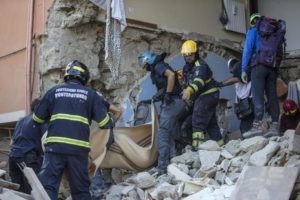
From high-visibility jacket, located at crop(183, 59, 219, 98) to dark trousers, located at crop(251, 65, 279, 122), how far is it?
24.6 inches

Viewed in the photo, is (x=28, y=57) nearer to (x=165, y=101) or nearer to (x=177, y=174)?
(x=165, y=101)

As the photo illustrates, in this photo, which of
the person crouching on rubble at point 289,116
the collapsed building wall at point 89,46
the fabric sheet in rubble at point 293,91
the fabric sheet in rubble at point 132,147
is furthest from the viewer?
the fabric sheet in rubble at point 293,91

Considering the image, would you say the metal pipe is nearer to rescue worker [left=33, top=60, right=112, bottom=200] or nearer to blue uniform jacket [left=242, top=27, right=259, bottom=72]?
rescue worker [left=33, top=60, right=112, bottom=200]

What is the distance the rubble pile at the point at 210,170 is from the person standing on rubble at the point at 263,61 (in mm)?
407

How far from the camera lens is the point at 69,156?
5.97m

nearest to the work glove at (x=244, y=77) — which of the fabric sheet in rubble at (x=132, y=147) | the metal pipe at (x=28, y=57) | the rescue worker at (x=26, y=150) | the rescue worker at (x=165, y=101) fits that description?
the rescue worker at (x=165, y=101)

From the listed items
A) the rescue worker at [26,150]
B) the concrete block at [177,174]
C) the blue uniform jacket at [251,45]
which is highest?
the blue uniform jacket at [251,45]

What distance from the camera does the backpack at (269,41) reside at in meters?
7.88

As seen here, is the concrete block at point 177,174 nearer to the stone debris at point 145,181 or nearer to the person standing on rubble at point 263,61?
the stone debris at point 145,181

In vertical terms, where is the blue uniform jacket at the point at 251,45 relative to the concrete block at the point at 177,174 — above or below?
above

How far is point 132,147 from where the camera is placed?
7832mm

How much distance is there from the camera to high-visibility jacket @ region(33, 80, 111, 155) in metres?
5.97

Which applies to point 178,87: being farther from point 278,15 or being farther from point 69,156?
point 278,15

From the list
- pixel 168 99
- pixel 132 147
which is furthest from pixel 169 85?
pixel 132 147
